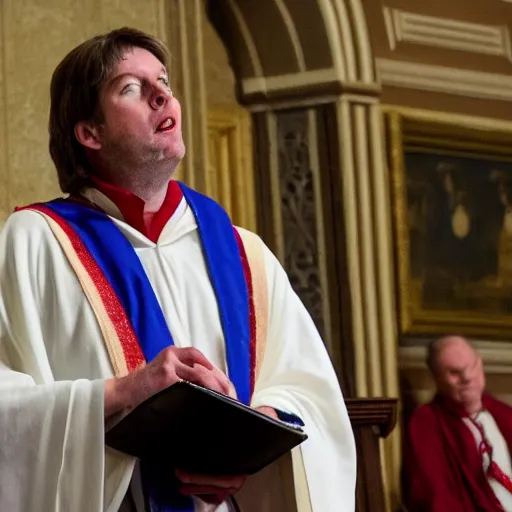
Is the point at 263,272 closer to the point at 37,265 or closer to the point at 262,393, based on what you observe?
the point at 262,393

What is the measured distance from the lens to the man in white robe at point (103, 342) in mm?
2199

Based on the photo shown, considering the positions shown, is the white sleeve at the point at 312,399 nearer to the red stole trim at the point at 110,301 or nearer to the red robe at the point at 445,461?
the red stole trim at the point at 110,301

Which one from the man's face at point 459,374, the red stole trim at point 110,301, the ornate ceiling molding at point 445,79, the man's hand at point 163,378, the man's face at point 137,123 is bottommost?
the man's face at point 459,374

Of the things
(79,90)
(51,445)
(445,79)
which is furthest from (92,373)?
(445,79)

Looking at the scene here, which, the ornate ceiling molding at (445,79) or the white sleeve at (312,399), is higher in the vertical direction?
the ornate ceiling molding at (445,79)

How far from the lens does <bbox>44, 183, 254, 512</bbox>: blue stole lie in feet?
7.69

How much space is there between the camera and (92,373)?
2.32 meters

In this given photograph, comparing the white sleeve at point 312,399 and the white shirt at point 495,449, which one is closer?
the white sleeve at point 312,399

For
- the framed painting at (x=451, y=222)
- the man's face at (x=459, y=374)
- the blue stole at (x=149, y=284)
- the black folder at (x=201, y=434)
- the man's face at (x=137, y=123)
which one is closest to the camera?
the black folder at (x=201, y=434)

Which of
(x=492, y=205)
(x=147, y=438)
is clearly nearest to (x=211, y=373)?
(x=147, y=438)

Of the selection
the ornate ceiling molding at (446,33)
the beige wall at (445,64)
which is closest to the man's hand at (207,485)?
the beige wall at (445,64)

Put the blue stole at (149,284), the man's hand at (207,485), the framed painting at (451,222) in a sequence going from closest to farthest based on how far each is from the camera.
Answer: the man's hand at (207,485) < the blue stole at (149,284) < the framed painting at (451,222)

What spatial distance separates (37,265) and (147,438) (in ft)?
1.28

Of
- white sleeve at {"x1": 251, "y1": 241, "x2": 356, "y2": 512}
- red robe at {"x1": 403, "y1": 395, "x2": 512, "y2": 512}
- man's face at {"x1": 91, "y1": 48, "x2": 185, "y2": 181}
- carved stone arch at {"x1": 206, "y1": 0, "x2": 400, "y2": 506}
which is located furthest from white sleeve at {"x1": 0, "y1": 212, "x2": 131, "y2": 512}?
carved stone arch at {"x1": 206, "y1": 0, "x2": 400, "y2": 506}
